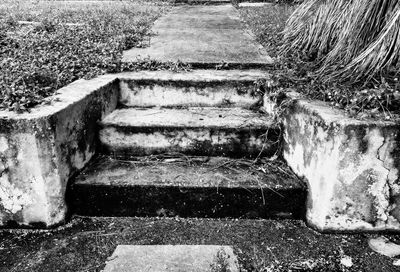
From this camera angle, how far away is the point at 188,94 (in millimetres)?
2963

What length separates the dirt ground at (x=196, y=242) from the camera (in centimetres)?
184

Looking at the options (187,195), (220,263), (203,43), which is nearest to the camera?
(220,263)

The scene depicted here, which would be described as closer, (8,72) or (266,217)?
(266,217)

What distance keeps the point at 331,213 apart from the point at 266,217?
0.40m

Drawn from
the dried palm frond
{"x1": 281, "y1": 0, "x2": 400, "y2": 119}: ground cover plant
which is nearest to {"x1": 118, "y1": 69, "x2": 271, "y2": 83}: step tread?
{"x1": 281, "y1": 0, "x2": 400, "y2": 119}: ground cover plant

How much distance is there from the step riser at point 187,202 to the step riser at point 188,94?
1.00 meters

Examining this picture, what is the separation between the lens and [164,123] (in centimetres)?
256

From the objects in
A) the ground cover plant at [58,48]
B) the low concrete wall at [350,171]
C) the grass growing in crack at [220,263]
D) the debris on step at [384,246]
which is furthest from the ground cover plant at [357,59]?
the ground cover plant at [58,48]

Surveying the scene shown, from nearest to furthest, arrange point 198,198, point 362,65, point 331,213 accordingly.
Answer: point 331,213 → point 198,198 → point 362,65

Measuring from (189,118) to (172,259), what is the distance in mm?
1166

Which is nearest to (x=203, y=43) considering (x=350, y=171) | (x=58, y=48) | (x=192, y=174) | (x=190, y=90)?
(x=190, y=90)

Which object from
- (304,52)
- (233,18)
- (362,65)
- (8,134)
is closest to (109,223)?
(8,134)

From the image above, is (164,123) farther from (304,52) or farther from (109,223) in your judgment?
(304,52)

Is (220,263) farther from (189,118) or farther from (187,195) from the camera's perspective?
(189,118)
